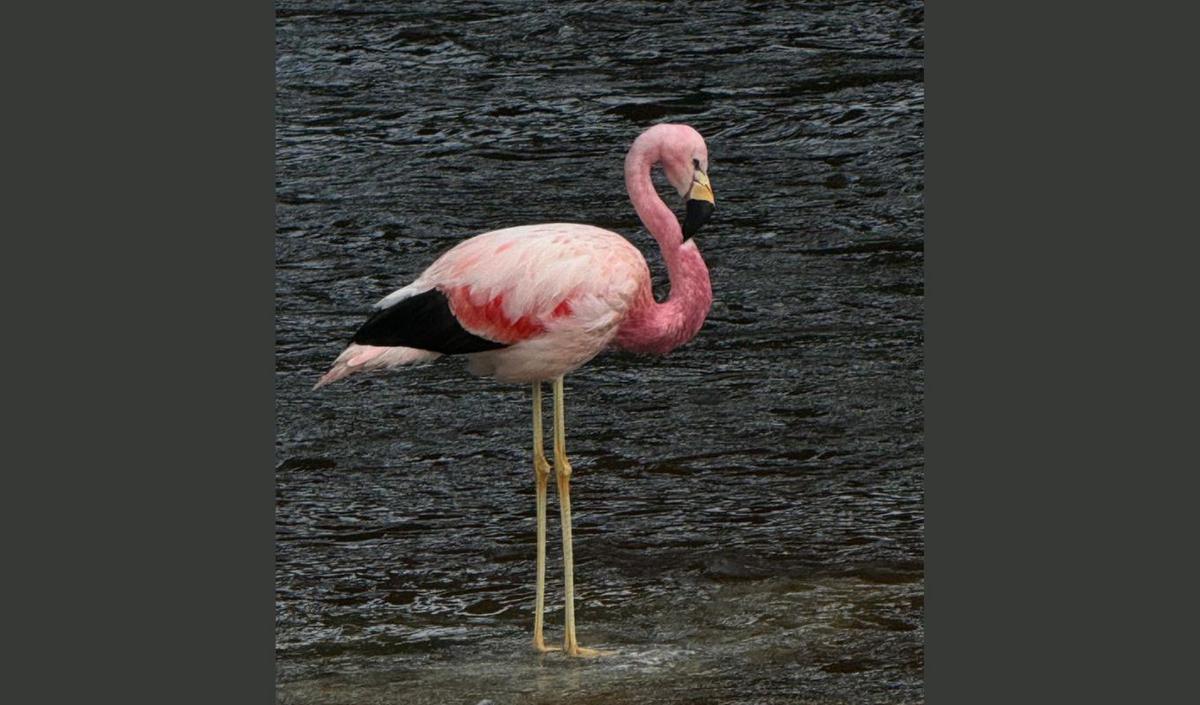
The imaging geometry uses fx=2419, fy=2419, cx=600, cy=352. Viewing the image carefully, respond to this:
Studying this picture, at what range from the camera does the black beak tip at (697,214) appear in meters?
8.55

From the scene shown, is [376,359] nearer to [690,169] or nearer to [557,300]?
[557,300]

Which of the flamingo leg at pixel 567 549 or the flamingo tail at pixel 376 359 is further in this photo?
the flamingo leg at pixel 567 549

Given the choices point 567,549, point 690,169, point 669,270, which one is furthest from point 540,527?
point 690,169

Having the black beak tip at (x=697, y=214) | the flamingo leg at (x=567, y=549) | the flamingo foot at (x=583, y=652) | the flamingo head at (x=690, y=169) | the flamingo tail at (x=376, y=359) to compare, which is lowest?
the flamingo foot at (x=583, y=652)

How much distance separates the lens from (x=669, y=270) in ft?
28.3

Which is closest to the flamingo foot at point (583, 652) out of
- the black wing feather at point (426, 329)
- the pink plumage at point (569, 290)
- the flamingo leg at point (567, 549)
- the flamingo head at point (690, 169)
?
the flamingo leg at point (567, 549)

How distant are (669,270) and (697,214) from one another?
231 millimetres

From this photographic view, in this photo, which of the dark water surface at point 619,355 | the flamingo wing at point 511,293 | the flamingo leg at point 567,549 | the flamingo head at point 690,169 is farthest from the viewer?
the dark water surface at point 619,355

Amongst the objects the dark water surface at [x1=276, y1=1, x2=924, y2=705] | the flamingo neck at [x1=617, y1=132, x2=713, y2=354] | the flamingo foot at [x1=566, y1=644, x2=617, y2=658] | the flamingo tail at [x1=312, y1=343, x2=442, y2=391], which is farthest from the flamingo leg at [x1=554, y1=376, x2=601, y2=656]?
the flamingo tail at [x1=312, y1=343, x2=442, y2=391]

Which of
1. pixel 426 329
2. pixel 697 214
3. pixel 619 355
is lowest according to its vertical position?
pixel 619 355

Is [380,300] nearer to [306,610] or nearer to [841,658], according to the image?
[306,610]

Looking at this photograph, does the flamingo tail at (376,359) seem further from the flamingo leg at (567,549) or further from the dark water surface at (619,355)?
the dark water surface at (619,355)

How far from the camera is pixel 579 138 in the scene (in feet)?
30.8

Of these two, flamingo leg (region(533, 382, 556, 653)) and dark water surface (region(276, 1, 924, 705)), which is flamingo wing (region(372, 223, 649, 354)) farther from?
dark water surface (region(276, 1, 924, 705))
